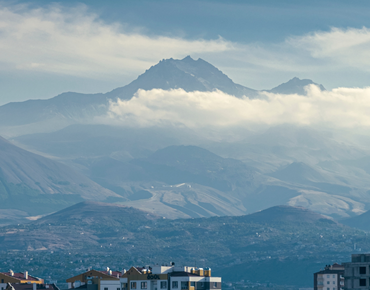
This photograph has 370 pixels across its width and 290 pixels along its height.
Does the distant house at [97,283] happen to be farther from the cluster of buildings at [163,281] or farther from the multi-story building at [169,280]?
the multi-story building at [169,280]

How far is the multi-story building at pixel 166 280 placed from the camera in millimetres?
152750

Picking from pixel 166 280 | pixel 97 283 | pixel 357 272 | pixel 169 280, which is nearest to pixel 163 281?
pixel 166 280

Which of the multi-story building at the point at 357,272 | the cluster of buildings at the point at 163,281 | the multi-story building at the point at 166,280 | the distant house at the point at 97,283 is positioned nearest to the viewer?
the multi-story building at the point at 357,272

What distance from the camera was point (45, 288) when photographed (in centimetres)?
16225

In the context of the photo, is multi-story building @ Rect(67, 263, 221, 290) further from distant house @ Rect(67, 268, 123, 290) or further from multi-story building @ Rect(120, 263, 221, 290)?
distant house @ Rect(67, 268, 123, 290)

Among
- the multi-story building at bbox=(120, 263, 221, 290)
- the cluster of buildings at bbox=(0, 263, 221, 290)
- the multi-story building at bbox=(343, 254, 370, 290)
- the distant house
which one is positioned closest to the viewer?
the multi-story building at bbox=(343, 254, 370, 290)

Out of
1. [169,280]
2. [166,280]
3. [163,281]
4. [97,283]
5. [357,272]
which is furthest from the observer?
[97,283]

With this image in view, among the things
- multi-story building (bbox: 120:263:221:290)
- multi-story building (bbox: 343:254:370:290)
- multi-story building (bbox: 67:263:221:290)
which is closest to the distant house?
multi-story building (bbox: 67:263:221:290)

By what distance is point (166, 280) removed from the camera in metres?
154

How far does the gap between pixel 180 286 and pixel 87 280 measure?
79.7 feet

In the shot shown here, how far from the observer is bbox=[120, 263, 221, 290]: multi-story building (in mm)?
152750

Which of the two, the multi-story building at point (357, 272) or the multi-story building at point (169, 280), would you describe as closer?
the multi-story building at point (357, 272)

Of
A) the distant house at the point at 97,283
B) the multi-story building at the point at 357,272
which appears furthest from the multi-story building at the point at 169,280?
the multi-story building at the point at 357,272

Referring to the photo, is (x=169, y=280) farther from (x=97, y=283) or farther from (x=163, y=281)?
(x=97, y=283)
